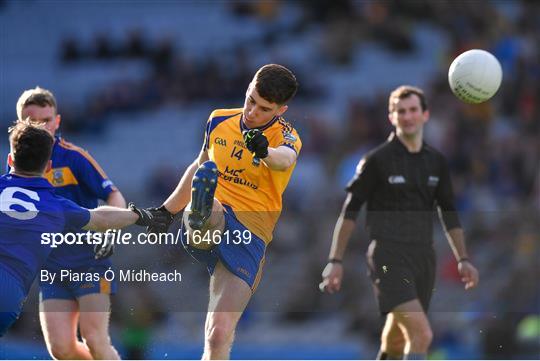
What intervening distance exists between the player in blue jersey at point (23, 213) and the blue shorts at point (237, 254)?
0.95 metres

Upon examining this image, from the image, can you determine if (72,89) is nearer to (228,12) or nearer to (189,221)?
(228,12)

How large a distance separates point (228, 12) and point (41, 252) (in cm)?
1217

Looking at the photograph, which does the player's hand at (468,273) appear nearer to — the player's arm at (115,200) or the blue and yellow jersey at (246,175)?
the blue and yellow jersey at (246,175)

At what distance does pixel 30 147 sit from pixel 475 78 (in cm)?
358

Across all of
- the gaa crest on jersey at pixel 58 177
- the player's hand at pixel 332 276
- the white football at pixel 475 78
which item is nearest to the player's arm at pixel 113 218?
the gaa crest on jersey at pixel 58 177

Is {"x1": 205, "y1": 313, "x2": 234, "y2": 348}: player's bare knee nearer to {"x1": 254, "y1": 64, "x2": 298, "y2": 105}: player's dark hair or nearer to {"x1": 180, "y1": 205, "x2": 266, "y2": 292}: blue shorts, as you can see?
{"x1": 180, "y1": 205, "x2": 266, "y2": 292}: blue shorts

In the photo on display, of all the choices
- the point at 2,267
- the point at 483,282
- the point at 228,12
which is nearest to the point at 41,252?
the point at 2,267

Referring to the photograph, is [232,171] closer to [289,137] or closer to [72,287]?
[289,137]

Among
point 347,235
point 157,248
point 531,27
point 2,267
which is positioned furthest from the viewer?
point 531,27

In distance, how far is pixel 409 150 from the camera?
8.60 meters

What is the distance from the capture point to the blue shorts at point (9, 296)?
6461 mm

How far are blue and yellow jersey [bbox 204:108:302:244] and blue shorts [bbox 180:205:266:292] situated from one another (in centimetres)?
6

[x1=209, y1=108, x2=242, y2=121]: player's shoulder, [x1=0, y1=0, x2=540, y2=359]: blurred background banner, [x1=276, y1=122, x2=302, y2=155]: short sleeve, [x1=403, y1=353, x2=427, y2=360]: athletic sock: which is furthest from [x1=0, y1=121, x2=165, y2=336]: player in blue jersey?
[x1=0, y1=0, x2=540, y2=359]: blurred background banner

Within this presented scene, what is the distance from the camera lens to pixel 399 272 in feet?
27.5
